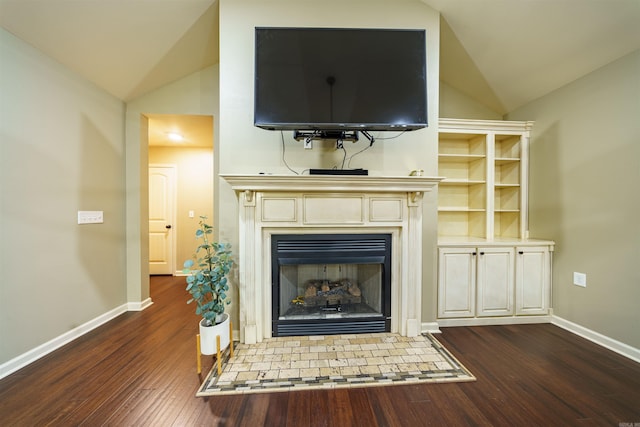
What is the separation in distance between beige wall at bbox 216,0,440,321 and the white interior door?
8.59ft

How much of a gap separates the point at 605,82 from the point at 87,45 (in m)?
4.70

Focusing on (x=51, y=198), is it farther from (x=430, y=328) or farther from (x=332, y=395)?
(x=430, y=328)

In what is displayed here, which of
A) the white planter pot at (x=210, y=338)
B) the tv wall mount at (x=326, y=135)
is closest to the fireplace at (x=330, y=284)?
the white planter pot at (x=210, y=338)

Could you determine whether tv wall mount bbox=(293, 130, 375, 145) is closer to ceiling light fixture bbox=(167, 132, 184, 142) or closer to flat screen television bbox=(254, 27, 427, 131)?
flat screen television bbox=(254, 27, 427, 131)

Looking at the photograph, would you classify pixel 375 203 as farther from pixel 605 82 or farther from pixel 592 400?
pixel 605 82

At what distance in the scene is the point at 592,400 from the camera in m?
1.47

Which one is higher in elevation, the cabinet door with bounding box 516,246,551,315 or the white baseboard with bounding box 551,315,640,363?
the cabinet door with bounding box 516,246,551,315

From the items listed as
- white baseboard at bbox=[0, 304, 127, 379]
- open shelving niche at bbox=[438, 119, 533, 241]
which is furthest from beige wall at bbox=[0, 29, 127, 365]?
open shelving niche at bbox=[438, 119, 533, 241]

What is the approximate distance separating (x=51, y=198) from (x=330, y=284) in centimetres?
260

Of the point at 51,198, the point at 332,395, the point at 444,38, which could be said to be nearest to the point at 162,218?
the point at 51,198

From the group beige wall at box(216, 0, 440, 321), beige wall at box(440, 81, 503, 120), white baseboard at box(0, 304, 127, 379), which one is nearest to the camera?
white baseboard at box(0, 304, 127, 379)

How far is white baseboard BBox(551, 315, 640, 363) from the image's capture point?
189cm

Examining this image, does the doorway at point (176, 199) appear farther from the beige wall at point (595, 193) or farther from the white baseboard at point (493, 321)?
the beige wall at point (595, 193)

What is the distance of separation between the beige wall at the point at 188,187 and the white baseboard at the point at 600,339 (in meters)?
4.86
